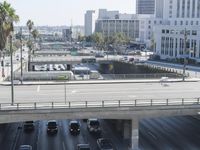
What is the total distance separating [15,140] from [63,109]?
946 centimetres

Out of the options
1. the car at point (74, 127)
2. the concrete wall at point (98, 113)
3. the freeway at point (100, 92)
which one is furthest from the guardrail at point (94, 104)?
the car at point (74, 127)

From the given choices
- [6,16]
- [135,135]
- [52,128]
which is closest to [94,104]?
[135,135]

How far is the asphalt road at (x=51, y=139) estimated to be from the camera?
50.1 metres

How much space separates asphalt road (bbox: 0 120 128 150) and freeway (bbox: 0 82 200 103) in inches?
181

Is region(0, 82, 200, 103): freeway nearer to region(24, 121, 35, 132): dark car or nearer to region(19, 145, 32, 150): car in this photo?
region(24, 121, 35, 132): dark car

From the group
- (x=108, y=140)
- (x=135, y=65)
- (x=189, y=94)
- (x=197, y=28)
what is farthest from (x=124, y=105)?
(x=197, y=28)

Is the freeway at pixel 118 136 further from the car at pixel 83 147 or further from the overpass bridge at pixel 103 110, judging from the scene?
the overpass bridge at pixel 103 110

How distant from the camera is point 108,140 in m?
50.8

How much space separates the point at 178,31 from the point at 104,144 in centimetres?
10376

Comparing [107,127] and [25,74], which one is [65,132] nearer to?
[107,127]

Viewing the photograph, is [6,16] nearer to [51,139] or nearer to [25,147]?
[51,139]

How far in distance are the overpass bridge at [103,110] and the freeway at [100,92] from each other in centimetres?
443

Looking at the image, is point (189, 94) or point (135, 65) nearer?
point (189, 94)

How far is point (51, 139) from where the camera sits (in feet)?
173
